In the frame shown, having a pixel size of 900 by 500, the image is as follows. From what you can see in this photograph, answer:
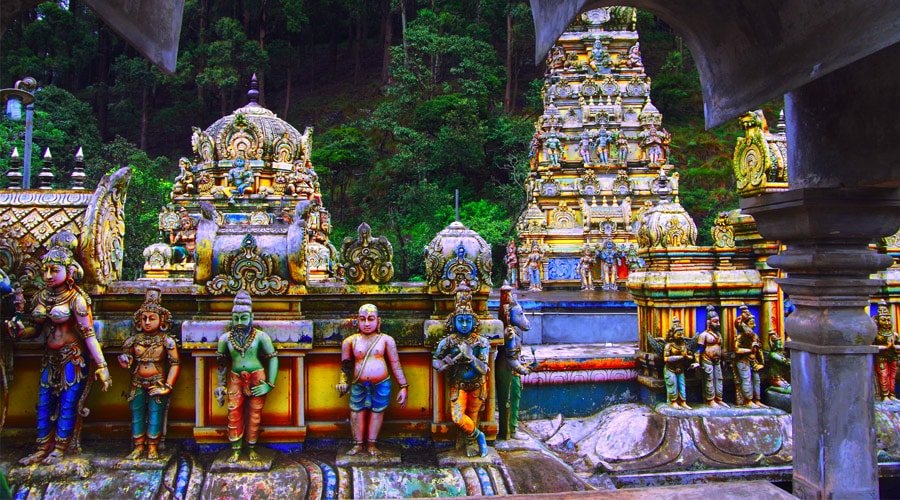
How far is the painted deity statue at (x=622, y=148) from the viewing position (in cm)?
2152

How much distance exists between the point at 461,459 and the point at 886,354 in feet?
19.2

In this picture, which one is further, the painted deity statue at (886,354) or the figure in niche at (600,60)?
the figure in niche at (600,60)

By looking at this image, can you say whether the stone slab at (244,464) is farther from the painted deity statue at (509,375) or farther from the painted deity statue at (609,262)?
the painted deity statue at (609,262)

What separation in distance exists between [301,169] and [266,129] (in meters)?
1.20

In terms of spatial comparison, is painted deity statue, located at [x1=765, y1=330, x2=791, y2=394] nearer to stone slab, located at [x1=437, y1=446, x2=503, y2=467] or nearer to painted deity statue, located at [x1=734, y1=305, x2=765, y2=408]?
painted deity statue, located at [x1=734, y1=305, x2=765, y2=408]

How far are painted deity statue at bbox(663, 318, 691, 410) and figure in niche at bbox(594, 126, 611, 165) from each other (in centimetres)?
1451

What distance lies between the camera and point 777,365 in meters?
8.12

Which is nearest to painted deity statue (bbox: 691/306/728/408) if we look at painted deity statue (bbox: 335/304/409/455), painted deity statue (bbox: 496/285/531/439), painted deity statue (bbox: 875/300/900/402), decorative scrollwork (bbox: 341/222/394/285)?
painted deity statue (bbox: 875/300/900/402)

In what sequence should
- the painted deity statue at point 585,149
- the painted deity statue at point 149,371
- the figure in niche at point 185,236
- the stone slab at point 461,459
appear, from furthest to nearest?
the painted deity statue at point 585,149, the figure in niche at point 185,236, the stone slab at point 461,459, the painted deity statue at point 149,371

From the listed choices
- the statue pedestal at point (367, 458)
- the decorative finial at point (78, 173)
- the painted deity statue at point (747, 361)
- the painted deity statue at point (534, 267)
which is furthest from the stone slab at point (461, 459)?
the painted deity statue at point (534, 267)

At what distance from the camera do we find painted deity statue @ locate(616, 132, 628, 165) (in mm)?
21516

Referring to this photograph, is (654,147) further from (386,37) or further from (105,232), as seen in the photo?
(386,37)

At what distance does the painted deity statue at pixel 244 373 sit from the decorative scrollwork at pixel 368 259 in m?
0.96

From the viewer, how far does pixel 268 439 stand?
18.9 feet
